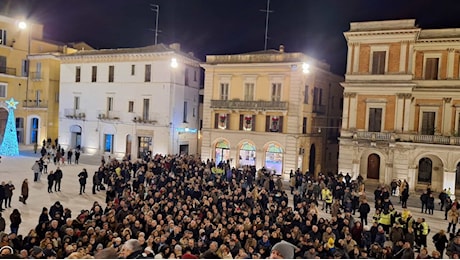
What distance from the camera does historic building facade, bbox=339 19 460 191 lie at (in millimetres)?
27719

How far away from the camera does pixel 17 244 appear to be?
419 inches

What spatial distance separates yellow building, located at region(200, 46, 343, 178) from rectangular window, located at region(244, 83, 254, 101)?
57mm

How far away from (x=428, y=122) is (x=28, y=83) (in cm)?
4040

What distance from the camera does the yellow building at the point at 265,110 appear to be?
32.0m

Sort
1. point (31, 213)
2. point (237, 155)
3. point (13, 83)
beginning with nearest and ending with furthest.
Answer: point (31, 213)
point (237, 155)
point (13, 83)

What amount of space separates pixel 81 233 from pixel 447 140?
2410 cm

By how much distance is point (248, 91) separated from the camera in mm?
33719

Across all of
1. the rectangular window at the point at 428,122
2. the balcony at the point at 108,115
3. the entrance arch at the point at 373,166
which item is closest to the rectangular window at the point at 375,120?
the entrance arch at the point at 373,166

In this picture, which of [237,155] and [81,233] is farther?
[237,155]

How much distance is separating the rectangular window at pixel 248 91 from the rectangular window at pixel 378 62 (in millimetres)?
9472

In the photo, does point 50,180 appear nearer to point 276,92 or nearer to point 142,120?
point 142,120

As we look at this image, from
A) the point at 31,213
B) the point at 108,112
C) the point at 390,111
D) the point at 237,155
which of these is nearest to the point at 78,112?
the point at 108,112

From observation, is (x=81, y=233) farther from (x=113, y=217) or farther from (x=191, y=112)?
(x=191, y=112)

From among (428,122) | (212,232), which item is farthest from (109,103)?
(212,232)
